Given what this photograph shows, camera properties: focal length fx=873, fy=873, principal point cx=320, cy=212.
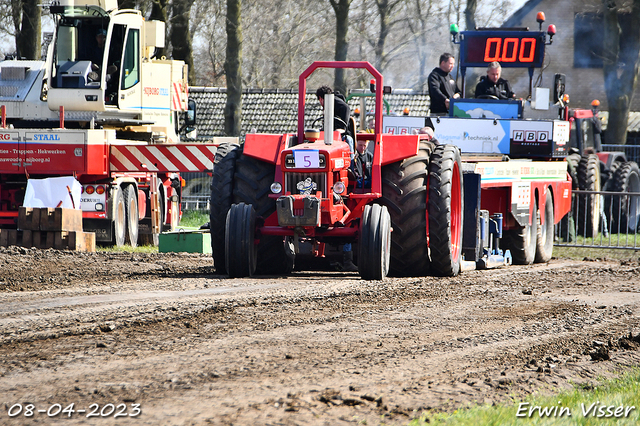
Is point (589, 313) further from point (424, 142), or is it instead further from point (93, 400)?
point (93, 400)

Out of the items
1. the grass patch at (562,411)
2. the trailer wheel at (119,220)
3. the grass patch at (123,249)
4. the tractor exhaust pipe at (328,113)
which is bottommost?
the grass patch at (123,249)

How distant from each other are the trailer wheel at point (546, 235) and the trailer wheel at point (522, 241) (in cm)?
19

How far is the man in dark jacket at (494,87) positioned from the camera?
1366cm

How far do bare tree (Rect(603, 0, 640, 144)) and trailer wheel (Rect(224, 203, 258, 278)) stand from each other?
67.2ft

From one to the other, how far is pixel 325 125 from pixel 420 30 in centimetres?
3860

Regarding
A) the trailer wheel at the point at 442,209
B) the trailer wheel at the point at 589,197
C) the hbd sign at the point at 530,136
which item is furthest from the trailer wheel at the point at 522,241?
the trailer wheel at the point at 589,197

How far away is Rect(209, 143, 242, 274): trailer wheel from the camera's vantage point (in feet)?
29.1

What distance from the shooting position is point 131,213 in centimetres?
1430

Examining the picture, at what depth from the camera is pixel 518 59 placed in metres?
14.1

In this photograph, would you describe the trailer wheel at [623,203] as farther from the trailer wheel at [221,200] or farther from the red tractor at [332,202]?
the trailer wheel at [221,200]

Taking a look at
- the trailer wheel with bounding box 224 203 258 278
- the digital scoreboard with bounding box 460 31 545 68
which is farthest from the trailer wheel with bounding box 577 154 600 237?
the trailer wheel with bounding box 224 203 258 278

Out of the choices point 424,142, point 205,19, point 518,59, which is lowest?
point 424,142

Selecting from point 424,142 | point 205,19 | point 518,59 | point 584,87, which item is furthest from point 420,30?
point 424,142

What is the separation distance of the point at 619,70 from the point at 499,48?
621 inches
